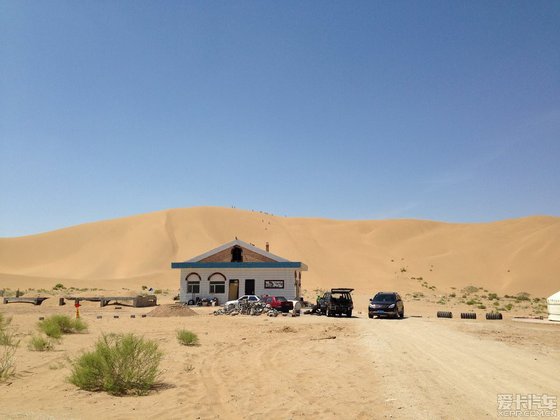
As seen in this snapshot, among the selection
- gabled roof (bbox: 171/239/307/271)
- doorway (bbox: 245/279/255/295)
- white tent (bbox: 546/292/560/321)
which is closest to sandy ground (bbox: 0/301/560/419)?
white tent (bbox: 546/292/560/321)

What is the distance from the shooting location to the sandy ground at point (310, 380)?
7660mm

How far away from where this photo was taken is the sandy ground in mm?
7660

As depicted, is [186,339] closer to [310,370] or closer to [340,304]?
[310,370]

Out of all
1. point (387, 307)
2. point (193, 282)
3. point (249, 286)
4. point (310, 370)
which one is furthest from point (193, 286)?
point (310, 370)

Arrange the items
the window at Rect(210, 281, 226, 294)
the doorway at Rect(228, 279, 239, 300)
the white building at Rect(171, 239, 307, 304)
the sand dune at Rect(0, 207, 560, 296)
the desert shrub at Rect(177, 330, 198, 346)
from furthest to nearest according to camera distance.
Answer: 1. the sand dune at Rect(0, 207, 560, 296)
2. the window at Rect(210, 281, 226, 294)
3. the doorway at Rect(228, 279, 239, 300)
4. the white building at Rect(171, 239, 307, 304)
5. the desert shrub at Rect(177, 330, 198, 346)

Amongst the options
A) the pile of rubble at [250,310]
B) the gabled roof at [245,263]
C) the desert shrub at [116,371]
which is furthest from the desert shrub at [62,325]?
the gabled roof at [245,263]

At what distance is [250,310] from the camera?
3347 cm

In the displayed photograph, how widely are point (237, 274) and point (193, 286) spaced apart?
4266mm

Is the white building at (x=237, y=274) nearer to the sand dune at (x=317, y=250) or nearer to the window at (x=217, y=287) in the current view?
the window at (x=217, y=287)

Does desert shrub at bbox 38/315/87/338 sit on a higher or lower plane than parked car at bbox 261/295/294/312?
lower

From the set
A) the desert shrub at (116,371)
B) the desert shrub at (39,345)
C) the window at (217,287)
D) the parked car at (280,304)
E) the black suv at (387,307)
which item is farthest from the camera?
the window at (217,287)

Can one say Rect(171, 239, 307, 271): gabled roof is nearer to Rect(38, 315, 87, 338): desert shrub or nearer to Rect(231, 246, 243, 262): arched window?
Rect(231, 246, 243, 262): arched window

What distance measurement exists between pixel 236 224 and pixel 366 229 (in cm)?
2880

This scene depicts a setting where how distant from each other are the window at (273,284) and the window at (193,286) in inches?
245
